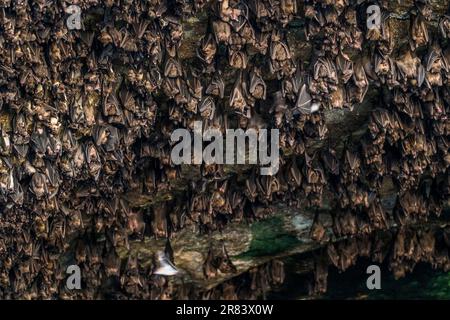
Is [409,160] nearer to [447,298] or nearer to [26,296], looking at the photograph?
[447,298]

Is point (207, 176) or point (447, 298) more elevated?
point (207, 176)

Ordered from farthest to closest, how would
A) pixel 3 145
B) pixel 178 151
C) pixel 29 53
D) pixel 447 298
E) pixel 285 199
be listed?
pixel 447 298, pixel 285 199, pixel 178 151, pixel 3 145, pixel 29 53

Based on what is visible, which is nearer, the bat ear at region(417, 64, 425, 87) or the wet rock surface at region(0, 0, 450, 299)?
the wet rock surface at region(0, 0, 450, 299)

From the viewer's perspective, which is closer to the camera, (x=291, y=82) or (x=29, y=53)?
(x=29, y=53)

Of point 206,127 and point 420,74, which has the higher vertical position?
point 420,74

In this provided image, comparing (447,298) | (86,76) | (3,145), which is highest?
(86,76)

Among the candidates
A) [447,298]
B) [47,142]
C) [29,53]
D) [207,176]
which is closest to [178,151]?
[207,176]

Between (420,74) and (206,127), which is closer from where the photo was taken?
(420,74)

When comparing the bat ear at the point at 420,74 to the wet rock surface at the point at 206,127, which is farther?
the bat ear at the point at 420,74
